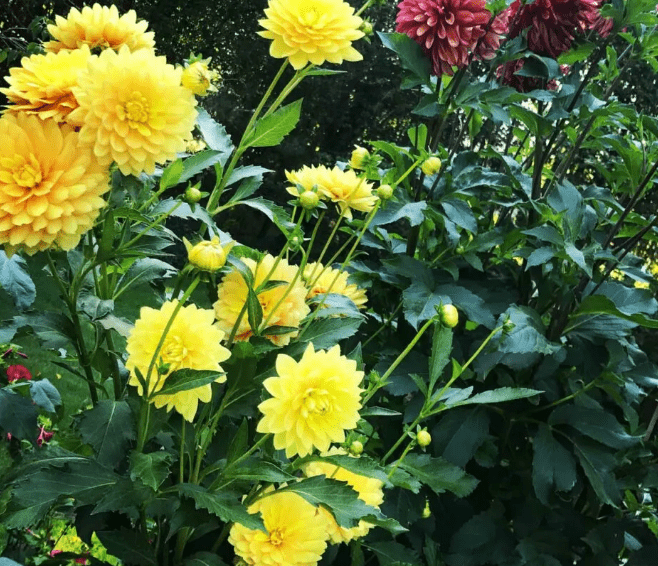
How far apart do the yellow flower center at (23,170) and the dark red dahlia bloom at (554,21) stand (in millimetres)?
1033

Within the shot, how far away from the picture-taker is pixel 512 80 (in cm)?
161

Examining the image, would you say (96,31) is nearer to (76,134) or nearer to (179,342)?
(76,134)

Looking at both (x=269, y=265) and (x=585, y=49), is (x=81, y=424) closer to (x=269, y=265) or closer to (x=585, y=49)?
(x=269, y=265)

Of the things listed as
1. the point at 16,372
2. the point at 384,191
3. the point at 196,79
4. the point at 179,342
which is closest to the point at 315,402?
the point at 179,342

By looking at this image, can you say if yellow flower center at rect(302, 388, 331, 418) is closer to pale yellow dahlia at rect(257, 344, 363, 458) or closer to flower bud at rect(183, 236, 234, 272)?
pale yellow dahlia at rect(257, 344, 363, 458)

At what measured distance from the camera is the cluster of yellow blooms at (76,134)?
673mm

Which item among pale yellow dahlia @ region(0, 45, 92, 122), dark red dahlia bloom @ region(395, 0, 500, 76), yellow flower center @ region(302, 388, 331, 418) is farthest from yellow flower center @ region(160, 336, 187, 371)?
dark red dahlia bloom @ region(395, 0, 500, 76)

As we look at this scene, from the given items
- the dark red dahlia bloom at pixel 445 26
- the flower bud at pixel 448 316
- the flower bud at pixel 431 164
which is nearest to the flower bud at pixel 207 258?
the flower bud at pixel 448 316

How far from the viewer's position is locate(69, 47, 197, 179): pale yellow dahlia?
670 millimetres

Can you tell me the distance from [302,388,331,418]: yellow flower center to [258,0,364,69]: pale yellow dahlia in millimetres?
323

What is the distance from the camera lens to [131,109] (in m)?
0.67

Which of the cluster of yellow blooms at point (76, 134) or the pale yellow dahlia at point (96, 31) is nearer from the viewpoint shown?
the cluster of yellow blooms at point (76, 134)

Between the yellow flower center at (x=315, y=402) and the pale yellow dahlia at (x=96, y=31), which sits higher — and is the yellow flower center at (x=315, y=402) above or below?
below

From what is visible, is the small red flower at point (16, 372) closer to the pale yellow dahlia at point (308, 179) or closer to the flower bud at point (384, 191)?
the pale yellow dahlia at point (308, 179)
